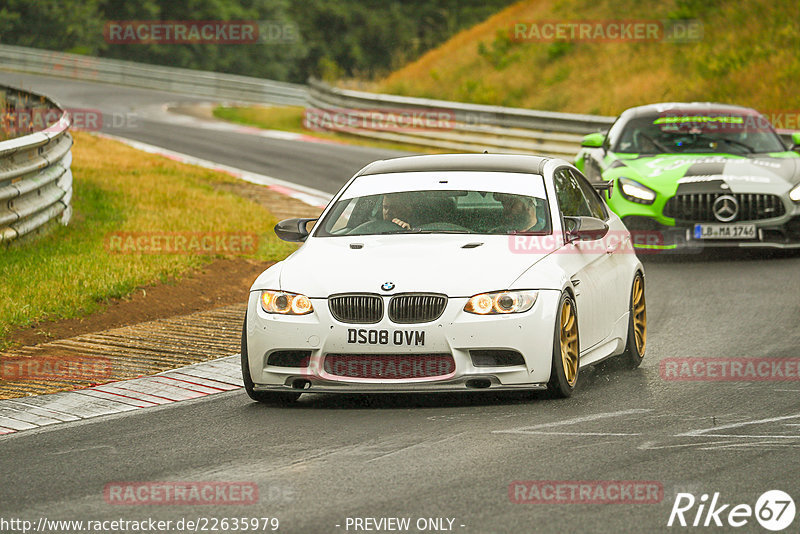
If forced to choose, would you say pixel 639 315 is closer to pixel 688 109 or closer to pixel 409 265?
pixel 409 265

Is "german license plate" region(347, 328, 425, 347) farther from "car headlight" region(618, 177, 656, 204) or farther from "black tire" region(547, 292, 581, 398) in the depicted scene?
"car headlight" region(618, 177, 656, 204)

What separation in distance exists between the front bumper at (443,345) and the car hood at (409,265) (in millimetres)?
146

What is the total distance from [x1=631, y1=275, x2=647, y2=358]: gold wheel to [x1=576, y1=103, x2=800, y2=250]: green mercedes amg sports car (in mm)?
4610

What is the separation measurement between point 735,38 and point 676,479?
91.3 ft

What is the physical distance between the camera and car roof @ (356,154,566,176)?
9.18 m

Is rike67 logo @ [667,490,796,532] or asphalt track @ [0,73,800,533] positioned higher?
rike67 logo @ [667,490,796,532]

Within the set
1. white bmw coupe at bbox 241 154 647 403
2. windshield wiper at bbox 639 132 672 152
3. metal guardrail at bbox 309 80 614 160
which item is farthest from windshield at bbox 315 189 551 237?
metal guardrail at bbox 309 80 614 160

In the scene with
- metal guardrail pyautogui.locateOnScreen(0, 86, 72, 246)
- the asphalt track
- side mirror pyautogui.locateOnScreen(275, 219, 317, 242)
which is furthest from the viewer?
metal guardrail pyautogui.locateOnScreen(0, 86, 72, 246)

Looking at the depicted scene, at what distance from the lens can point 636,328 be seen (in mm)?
9516

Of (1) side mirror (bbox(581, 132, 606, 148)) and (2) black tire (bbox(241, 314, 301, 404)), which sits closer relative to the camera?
(2) black tire (bbox(241, 314, 301, 404))

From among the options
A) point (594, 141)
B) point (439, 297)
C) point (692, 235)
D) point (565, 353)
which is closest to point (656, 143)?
point (594, 141)

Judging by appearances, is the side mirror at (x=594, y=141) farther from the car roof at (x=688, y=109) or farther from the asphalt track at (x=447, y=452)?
the asphalt track at (x=447, y=452)

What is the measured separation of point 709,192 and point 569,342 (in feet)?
22.0

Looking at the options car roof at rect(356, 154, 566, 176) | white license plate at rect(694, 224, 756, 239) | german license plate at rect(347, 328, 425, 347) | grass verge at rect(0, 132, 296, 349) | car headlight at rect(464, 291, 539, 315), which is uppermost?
car roof at rect(356, 154, 566, 176)
